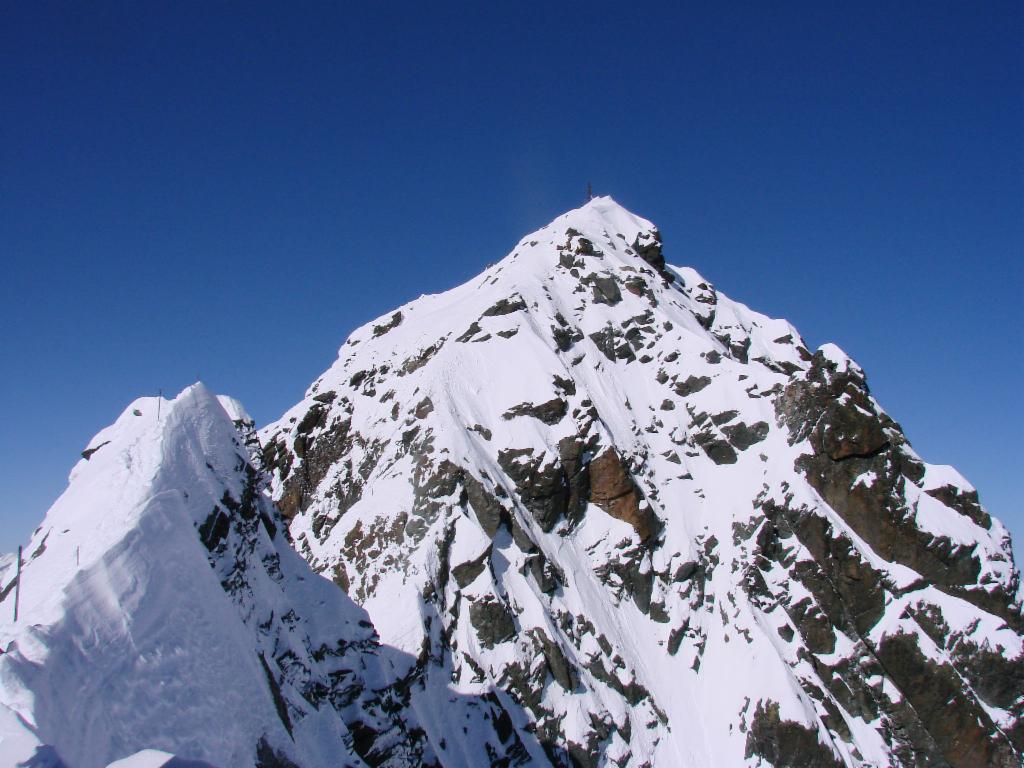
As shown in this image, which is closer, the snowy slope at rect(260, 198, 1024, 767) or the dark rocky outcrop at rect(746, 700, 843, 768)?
the dark rocky outcrop at rect(746, 700, 843, 768)

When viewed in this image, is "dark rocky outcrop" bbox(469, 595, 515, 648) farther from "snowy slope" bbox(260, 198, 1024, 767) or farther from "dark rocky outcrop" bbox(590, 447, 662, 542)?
"dark rocky outcrop" bbox(590, 447, 662, 542)

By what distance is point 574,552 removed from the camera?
52.0m

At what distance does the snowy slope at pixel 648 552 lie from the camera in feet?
141

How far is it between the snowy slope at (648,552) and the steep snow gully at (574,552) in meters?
0.19

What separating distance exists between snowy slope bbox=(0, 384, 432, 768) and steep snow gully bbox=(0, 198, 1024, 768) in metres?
0.17

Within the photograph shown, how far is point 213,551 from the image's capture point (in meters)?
21.9

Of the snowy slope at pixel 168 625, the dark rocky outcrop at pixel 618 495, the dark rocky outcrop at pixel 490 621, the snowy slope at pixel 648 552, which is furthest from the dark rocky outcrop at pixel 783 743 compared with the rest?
the snowy slope at pixel 168 625

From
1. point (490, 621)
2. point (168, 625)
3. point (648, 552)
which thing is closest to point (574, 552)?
point (648, 552)

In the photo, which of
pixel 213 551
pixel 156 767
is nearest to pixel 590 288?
pixel 213 551

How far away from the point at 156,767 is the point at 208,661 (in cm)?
660

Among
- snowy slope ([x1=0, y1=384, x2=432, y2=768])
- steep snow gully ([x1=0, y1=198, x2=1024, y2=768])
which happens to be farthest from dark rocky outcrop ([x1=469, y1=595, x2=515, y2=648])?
snowy slope ([x1=0, y1=384, x2=432, y2=768])

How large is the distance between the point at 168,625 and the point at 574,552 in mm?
38577

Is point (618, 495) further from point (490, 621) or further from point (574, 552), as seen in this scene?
point (490, 621)

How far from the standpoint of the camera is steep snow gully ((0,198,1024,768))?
78.8ft
